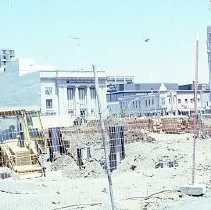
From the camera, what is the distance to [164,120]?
114ft

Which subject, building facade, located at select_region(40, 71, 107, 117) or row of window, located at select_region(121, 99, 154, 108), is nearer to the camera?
building facade, located at select_region(40, 71, 107, 117)

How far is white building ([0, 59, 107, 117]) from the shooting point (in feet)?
291

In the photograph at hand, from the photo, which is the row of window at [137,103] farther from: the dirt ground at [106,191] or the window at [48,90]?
the dirt ground at [106,191]

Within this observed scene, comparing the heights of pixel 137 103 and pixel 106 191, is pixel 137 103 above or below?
below

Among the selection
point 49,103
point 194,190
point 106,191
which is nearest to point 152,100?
point 49,103

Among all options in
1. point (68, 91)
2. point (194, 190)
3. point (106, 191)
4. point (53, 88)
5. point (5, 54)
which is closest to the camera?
point (194, 190)

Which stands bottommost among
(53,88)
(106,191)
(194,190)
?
(106,191)

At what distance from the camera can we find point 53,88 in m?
89.8

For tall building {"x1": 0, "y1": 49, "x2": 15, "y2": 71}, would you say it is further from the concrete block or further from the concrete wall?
the concrete block

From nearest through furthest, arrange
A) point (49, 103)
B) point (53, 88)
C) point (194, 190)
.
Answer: point (194, 190), point (49, 103), point (53, 88)

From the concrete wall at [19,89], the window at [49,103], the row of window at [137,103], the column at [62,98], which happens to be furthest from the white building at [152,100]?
the concrete wall at [19,89]

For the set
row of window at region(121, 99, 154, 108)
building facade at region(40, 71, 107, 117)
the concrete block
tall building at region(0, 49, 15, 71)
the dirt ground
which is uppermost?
tall building at region(0, 49, 15, 71)

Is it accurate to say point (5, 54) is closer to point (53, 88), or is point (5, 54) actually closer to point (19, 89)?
point (19, 89)

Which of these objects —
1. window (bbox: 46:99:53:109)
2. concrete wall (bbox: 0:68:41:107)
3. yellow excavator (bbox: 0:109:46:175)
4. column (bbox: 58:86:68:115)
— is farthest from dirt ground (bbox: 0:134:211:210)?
concrete wall (bbox: 0:68:41:107)
